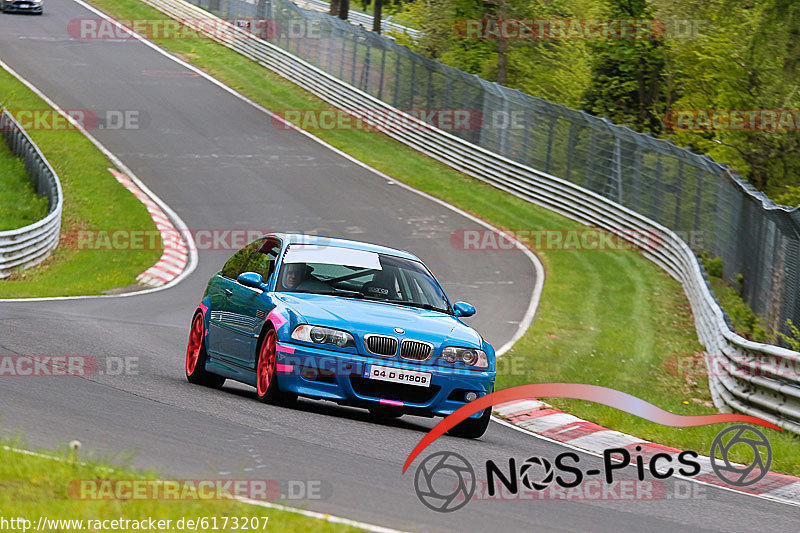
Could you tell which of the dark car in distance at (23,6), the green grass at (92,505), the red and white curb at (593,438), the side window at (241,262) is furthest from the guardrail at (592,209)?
the green grass at (92,505)

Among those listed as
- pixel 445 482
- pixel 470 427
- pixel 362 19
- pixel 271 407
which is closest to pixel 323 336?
pixel 271 407

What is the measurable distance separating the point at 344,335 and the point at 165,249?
17593 mm

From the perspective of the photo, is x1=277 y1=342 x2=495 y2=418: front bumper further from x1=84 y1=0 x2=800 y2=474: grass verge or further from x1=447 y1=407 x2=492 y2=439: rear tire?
x1=84 y1=0 x2=800 y2=474: grass verge

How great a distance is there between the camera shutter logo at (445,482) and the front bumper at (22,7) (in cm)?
5126

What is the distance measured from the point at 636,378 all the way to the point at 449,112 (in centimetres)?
2298

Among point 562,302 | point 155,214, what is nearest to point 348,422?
point 562,302

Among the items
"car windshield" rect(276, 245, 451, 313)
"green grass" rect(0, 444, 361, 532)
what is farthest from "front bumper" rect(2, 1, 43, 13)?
"green grass" rect(0, 444, 361, 532)

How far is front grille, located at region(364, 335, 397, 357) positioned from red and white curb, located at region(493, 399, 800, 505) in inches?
75.5

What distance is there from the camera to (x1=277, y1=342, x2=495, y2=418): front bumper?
9219 millimetres

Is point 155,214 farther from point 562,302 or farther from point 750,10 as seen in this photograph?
point 750,10

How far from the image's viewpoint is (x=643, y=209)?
29.1 meters

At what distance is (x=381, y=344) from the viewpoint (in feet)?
30.5

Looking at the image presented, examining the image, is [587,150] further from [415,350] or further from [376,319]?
[415,350]

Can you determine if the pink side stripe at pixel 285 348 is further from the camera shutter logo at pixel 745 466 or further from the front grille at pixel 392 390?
the camera shutter logo at pixel 745 466
